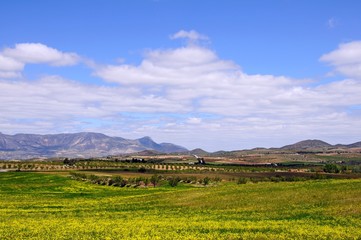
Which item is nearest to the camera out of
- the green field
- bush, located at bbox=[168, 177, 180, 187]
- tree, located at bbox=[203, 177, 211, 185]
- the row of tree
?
the green field

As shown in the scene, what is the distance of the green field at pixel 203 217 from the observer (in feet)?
105

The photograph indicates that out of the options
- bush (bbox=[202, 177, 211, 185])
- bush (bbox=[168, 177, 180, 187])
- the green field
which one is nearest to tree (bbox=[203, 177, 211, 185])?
bush (bbox=[202, 177, 211, 185])

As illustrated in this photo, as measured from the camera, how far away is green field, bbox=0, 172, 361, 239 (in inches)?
1266

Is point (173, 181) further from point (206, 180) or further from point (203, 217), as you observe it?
point (203, 217)

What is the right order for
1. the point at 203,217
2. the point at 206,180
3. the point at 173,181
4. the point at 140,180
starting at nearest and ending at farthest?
the point at 203,217
the point at 173,181
the point at 206,180
the point at 140,180

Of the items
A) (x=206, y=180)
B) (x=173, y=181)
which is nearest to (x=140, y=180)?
(x=173, y=181)

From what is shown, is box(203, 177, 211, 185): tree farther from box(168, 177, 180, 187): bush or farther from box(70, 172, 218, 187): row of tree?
box(168, 177, 180, 187): bush

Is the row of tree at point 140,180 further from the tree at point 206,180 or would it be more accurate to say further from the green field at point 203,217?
the green field at point 203,217

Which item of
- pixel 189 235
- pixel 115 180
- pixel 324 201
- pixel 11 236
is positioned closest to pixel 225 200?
pixel 324 201

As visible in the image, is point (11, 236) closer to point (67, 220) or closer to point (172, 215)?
point (67, 220)

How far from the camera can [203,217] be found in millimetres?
42844

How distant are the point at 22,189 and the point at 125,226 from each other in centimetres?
6306

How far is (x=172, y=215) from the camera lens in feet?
150

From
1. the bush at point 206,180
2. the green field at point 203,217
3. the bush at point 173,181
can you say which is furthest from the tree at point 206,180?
the green field at point 203,217
